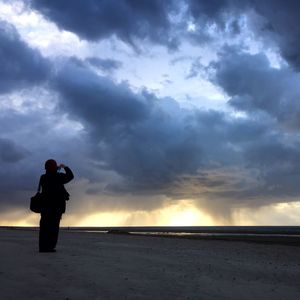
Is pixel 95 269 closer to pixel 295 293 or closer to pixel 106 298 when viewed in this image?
pixel 106 298

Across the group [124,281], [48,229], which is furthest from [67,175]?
[124,281]

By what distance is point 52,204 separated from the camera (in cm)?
1243

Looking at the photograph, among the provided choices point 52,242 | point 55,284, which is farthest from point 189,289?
point 52,242

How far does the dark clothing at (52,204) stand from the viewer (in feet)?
40.5

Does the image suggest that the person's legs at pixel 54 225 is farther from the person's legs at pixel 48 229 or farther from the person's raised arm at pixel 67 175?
the person's raised arm at pixel 67 175

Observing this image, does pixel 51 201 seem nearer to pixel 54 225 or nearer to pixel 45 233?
pixel 54 225

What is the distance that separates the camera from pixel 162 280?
805 cm

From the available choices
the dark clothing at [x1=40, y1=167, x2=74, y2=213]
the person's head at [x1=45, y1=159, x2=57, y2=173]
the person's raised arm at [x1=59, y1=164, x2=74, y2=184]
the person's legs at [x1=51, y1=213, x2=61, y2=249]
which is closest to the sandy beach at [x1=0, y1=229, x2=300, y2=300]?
the person's legs at [x1=51, y1=213, x2=61, y2=249]

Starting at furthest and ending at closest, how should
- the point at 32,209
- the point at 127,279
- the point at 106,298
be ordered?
1. the point at 32,209
2. the point at 127,279
3. the point at 106,298

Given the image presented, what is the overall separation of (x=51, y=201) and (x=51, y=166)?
93 centimetres

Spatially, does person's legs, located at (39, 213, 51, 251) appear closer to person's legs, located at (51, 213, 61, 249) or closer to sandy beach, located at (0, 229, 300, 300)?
person's legs, located at (51, 213, 61, 249)

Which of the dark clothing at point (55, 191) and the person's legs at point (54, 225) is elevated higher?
the dark clothing at point (55, 191)

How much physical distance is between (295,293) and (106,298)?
3.80 meters

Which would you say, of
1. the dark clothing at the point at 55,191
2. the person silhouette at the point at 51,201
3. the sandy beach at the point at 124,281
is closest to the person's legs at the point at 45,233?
the person silhouette at the point at 51,201
